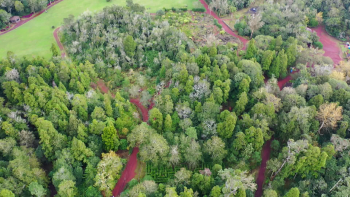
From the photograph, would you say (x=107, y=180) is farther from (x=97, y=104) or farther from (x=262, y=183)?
(x=262, y=183)

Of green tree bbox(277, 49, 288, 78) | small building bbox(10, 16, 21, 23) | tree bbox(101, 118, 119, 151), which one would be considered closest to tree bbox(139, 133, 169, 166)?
tree bbox(101, 118, 119, 151)

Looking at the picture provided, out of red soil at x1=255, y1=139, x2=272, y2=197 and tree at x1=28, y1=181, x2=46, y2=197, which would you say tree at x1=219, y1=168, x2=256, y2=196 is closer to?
red soil at x1=255, y1=139, x2=272, y2=197

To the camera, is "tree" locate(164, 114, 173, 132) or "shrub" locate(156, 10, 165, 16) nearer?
"tree" locate(164, 114, 173, 132)

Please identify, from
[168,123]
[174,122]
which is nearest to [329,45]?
[174,122]

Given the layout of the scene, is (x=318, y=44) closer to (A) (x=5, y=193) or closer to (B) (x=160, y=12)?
(B) (x=160, y=12)

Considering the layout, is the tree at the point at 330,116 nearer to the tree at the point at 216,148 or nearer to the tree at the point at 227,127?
the tree at the point at 227,127

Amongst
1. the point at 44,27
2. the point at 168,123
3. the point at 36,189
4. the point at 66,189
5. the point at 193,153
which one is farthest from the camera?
the point at 44,27
